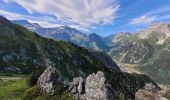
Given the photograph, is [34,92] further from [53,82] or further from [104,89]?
[104,89]

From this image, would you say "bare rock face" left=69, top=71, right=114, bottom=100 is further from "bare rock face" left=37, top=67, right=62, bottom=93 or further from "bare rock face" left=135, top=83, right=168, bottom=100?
"bare rock face" left=135, top=83, right=168, bottom=100

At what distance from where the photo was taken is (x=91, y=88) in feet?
233

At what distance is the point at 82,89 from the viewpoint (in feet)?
239

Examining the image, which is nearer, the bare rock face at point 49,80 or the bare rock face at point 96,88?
the bare rock face at point 96,88

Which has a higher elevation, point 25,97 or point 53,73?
point 53,73

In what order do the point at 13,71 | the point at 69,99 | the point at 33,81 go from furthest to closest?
the point at 13,71
the point at 33,81
the point at 69,99

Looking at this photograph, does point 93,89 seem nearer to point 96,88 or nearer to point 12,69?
point 96,88

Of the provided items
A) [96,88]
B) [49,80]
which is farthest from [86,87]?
[49,80]

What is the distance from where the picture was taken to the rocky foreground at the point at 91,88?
69.4 meters

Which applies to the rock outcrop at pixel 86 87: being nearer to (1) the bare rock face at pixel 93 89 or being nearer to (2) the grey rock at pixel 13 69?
(1) the bare rock face at pixel 93 89

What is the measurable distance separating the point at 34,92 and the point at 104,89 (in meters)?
16.0

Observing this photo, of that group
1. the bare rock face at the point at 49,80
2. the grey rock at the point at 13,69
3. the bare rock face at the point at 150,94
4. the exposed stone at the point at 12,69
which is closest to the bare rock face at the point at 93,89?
the bare rock face at the point at 49,80

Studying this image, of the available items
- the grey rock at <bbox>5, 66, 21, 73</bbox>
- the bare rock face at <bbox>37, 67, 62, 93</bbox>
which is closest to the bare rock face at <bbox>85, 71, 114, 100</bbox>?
the bare rock face at <bbox>37, 67, 62, 93</bbox>

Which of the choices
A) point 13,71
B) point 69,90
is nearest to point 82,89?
point 69,90
